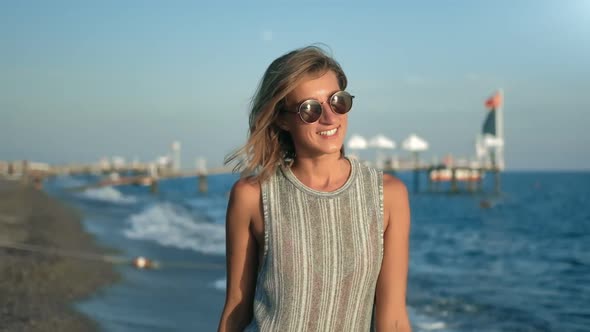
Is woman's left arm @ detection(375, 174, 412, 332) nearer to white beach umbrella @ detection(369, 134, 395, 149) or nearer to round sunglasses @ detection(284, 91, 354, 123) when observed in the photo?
round sunglasses @ detection(284, 91, 354, 123)

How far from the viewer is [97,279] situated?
912 centimetres

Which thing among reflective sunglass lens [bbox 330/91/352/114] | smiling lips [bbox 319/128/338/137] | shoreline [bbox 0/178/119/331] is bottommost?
shoreline [bbox 0/178/119/331]

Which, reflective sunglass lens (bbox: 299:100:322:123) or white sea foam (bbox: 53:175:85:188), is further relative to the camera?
white sea foam (bbox: 53:175:85:188)

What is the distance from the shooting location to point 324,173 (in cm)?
194

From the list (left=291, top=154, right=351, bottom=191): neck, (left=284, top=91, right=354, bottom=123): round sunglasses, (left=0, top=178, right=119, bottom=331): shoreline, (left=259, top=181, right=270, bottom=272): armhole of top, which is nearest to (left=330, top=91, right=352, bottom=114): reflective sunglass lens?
(left=284, top=91, right=354, bottom=123): round sunglasses

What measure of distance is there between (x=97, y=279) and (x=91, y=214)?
47.2 feet

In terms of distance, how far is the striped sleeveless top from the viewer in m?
1.86

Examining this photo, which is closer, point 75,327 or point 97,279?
point 75,327

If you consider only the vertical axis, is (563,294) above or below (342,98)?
below

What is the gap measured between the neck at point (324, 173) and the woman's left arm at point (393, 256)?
0.41 ft

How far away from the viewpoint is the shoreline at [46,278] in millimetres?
6270

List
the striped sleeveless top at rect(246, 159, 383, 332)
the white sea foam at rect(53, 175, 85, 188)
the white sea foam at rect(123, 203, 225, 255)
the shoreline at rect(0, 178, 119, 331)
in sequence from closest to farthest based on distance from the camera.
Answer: the striped sleeveless top at rect(246, 159, 383, 332), the shoreline at rect(0, 178, 119, 331), the white sea foam at rect(123, 203, 225, 255), the white sea foam at rect(53, 175, 85, 188)

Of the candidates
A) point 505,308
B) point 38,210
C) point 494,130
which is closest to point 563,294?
point 505,308

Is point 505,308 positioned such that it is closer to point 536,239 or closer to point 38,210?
point 38,210
